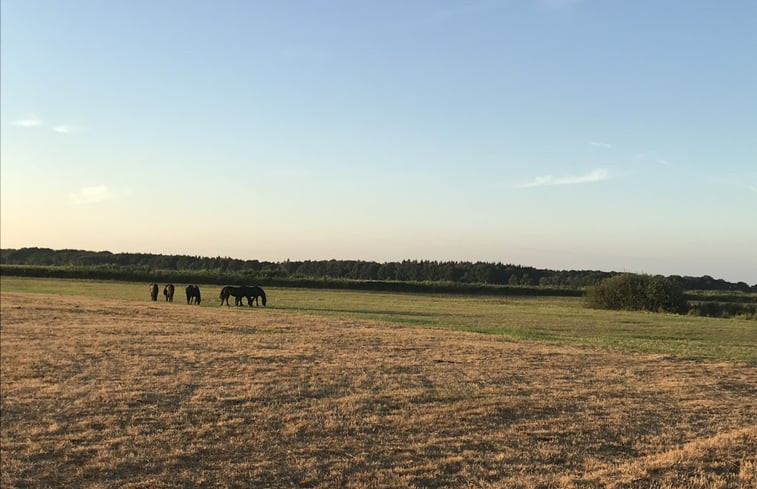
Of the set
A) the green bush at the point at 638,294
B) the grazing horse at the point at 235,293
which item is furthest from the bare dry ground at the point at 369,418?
the green bush at the point at 638,294

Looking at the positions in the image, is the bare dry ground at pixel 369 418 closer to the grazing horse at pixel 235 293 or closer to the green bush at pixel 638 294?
the grazing horse at pixel 235 293

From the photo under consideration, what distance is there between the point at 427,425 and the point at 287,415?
6.96 feet

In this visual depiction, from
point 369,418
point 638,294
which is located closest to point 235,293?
point 638,294

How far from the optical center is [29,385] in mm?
12250

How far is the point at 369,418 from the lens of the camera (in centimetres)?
974

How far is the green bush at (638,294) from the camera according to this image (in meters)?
46.5

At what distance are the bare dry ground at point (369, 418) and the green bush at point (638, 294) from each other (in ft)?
109

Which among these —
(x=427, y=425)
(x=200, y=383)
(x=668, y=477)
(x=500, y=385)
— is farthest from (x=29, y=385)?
(x=668, y=477)

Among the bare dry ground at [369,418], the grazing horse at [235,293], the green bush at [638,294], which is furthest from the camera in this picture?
the green bush at [638,294]

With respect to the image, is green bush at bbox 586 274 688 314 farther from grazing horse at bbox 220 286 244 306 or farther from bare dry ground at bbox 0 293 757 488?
bare dry ground at bbox 0 293 757 488

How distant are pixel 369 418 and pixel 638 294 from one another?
4322cm

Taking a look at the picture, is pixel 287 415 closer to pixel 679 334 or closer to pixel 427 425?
Answer: pixel 427 425

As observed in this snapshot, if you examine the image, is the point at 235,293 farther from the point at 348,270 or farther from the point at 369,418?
the point at 348,270

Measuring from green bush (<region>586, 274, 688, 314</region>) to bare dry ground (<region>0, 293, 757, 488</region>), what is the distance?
33118mm
